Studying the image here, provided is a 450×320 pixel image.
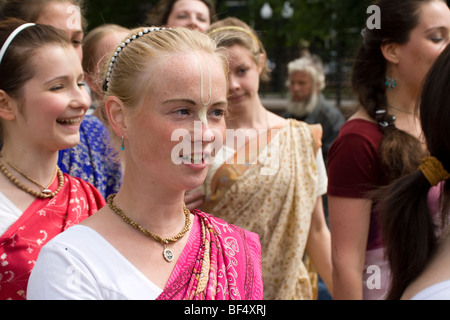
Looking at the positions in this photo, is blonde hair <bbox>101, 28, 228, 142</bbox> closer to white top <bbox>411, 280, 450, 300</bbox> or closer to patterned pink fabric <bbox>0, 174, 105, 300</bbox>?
patterned pink fabric <bbox>0, 174, 105, 300</bbox>

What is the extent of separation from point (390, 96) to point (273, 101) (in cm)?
1248

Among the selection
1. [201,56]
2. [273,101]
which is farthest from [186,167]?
[273,101]

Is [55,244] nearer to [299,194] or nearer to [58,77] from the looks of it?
[58,77]

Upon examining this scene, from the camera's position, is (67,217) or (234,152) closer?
(67,217)

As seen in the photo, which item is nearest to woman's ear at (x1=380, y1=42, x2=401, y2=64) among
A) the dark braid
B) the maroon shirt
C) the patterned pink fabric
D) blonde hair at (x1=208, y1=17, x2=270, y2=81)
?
the dark braid

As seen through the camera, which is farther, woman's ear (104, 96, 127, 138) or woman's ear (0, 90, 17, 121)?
woman's ear (0, 90, 17, 121)

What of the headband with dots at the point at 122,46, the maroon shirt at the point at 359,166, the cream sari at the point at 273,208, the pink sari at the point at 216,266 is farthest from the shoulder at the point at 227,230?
the cream sari at the point at 273,208

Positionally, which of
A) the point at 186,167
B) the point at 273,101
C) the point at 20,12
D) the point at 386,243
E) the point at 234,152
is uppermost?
the point at 20,12

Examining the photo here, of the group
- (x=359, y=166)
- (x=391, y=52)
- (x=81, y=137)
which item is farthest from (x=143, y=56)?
(x=391, y=52)

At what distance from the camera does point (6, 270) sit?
73.2 inches

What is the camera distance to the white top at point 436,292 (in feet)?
4.01

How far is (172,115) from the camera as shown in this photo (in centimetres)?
156

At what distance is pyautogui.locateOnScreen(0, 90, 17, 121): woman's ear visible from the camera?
6.89ft

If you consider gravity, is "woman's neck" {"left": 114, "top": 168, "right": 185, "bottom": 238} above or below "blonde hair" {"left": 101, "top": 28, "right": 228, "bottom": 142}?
below
